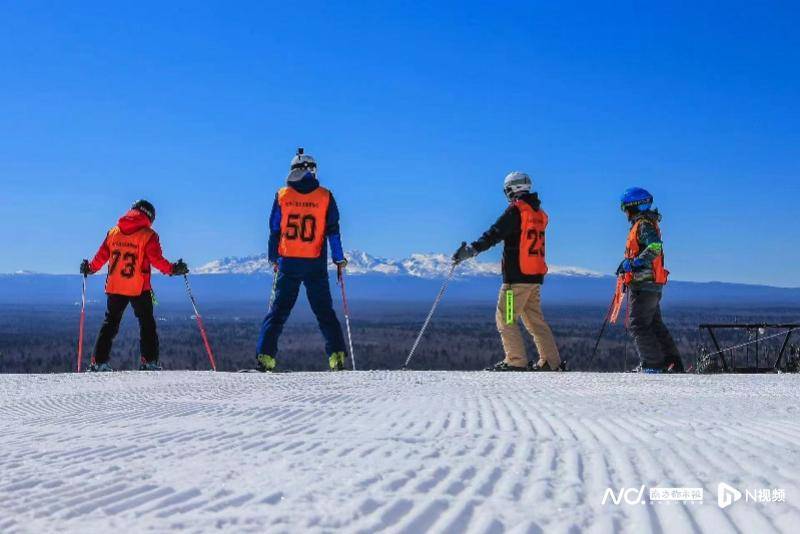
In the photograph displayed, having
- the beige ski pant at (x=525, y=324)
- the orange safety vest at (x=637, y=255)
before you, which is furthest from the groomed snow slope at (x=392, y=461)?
the beige ski pant at (x=525, y=324)

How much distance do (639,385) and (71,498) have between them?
432 cm

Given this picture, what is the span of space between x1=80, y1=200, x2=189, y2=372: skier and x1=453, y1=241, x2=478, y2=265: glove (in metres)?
3.31

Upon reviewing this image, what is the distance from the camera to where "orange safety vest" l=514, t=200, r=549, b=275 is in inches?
320

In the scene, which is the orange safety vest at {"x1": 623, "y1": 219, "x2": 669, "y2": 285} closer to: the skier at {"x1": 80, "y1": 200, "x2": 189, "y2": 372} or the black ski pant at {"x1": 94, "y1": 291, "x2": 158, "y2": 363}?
the skier at {"x1": 80, "y1": 200, "x2": 189, "y2": 372}

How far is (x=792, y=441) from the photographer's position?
2.77 m

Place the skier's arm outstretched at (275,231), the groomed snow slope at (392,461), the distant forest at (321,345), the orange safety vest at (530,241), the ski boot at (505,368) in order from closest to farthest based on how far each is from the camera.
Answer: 1. the groomed snow slope at (392,461)
2. the skier's arm outstretched at (275,231)
3. the ski boot at (505,368)
4. the orange safety vest at (530,241)
5. the distant forest at (321,345)

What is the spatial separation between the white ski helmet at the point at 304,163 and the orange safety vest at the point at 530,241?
227 cm

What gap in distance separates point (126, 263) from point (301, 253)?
2424 mm

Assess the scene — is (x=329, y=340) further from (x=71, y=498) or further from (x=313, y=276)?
(x=71, y=498)

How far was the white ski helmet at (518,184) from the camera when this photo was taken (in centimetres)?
840

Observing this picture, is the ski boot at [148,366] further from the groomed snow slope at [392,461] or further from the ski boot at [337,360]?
the groomed snow slope at [392,461]
